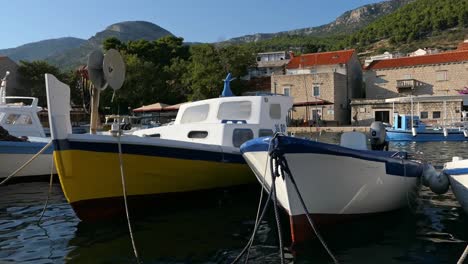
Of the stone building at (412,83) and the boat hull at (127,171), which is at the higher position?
Answer: the stone building at (412,83)

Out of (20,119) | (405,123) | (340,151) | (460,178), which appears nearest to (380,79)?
(405,123)

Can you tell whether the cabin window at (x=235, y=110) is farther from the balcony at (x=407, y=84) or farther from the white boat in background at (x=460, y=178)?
the balcony at (x=407, y=84)

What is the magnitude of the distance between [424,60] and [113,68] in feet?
162

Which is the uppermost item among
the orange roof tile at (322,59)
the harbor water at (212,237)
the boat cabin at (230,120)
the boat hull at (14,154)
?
the orange roof tile at (322,59)

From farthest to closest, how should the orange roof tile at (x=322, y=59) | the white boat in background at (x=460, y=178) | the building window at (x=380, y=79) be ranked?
the orange roof tile at (x=322, y=59)
the building window at (x=380, y=79)
the white boat in background at (x=460, y=178)

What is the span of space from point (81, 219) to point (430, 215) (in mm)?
7460

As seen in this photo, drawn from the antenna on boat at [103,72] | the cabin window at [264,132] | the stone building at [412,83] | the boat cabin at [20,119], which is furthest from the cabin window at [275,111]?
the stone building at [412,83]

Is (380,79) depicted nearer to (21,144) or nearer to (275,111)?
(275,111)

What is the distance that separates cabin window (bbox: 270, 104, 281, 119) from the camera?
12.1 meters

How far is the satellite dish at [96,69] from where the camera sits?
28.4 ft

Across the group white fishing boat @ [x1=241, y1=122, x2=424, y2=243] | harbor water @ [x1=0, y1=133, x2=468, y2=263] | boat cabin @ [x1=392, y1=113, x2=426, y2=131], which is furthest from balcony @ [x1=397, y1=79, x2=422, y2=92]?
white fishing boat @ [x1=241, y1=122, x2=424, y2=243]

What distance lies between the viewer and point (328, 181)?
7.46 m

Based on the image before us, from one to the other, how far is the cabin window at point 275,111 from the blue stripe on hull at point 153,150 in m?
1.99

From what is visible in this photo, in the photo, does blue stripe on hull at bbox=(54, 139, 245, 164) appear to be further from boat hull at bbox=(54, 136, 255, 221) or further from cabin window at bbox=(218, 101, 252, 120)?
cabin window at bbox=(218, 101, 252, 120)
